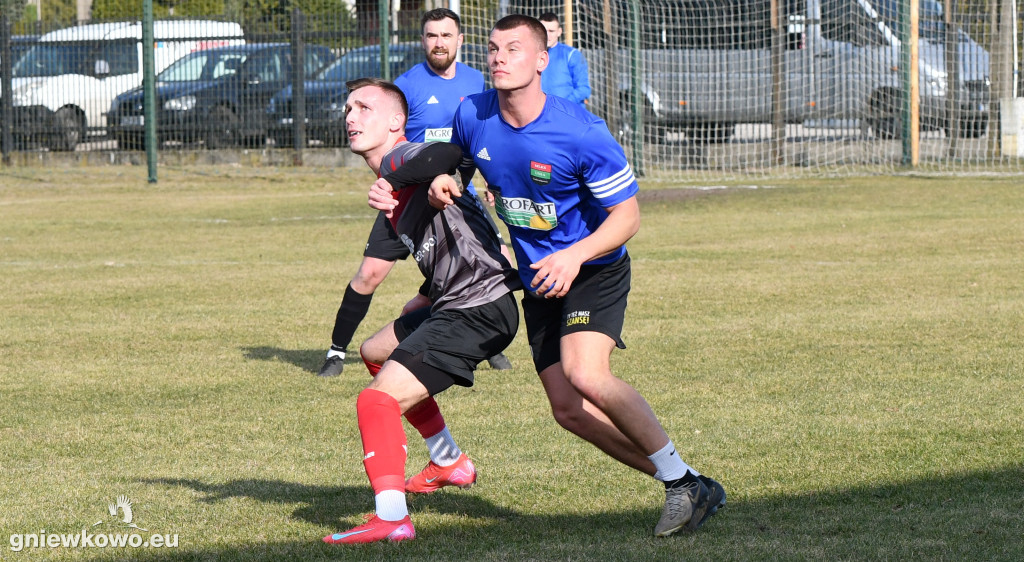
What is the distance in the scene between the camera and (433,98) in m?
8.09

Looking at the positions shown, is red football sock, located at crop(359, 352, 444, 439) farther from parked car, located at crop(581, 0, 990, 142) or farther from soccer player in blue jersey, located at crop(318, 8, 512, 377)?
parked car, located at crop(581, 0, 990, 142)

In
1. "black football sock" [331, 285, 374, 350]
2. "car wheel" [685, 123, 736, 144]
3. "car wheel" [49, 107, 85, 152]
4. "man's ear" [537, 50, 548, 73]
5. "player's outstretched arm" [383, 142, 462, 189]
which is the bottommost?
"black football sock" [331, 285, 374, 350]

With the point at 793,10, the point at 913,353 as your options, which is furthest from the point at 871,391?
the point at 793,10

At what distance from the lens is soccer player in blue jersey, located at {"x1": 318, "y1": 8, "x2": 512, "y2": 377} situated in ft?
24.4

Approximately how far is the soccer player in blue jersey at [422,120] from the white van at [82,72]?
48.5ft

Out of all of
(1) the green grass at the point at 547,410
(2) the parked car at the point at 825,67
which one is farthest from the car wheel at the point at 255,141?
(1) the green grass at the point at 547,410

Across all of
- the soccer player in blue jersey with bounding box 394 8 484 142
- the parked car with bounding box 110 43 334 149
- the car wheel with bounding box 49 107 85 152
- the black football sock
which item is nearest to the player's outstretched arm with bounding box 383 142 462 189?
the black football sock

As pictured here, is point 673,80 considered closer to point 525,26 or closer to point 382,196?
point 525,26

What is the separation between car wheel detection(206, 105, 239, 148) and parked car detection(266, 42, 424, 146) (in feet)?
2.05

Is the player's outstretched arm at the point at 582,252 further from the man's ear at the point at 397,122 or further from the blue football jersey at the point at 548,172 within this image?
the man's ear at the point at 397,122

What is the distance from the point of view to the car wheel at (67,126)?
22266 millimetres

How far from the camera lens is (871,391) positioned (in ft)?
22.1

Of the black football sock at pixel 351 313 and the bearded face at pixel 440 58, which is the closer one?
the black football sock at pixel 351 313

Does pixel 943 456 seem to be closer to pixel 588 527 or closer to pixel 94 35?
pixel 588 527
